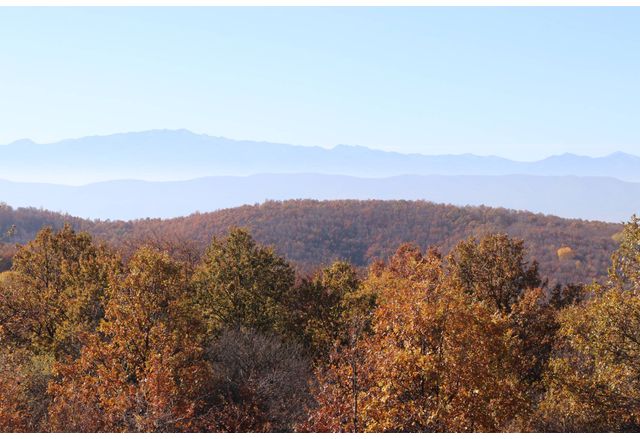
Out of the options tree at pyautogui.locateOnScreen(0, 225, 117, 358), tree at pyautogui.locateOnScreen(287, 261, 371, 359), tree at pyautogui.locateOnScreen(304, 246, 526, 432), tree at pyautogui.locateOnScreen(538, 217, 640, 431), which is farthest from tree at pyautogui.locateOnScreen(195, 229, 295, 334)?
tree at pyautogui.locateOnScreen(538, 217, 640, 431)

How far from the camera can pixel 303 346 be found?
4672 cm

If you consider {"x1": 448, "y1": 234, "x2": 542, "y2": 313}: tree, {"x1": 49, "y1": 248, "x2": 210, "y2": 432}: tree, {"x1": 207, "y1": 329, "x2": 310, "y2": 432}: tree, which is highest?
{"x1": 448, "y1": 234, "x2": 542, "y2": 313}: tree

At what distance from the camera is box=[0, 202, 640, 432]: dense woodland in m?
21.8

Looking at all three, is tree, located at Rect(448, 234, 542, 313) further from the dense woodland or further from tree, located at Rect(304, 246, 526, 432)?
tree, located at Rect(304, 246, 526, 432)

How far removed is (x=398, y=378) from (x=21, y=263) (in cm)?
3474

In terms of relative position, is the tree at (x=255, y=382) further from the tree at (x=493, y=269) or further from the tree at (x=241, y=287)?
the tree at (x=493, y=269)

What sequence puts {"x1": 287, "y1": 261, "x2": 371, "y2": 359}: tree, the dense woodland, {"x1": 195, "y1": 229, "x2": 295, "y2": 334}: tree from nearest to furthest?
the dense woodland → {"x1": 195, "y1": 229, "x2": 295, "y2": 334}: tree → {"x1": 287, "y1": 261, "x2": 371, "y2": 359}: tree

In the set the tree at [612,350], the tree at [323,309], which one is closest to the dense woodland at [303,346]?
the tree at [612,350]

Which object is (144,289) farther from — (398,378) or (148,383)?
(398,378)

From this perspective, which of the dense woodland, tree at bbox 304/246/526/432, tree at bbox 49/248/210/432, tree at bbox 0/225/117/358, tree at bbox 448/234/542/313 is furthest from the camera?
tree at bbox 448/234/542/313

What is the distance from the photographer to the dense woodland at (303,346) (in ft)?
71.7

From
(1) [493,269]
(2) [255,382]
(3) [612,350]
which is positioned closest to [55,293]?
(2) [255,382]

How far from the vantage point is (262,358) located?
3728cm

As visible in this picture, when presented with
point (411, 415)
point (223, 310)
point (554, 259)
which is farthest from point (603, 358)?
point (554, 259)
